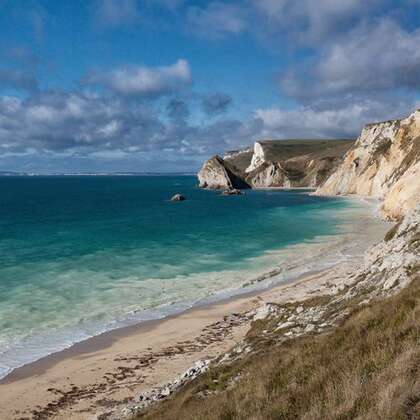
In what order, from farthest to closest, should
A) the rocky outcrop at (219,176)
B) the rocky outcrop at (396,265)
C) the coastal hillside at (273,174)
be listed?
the rocky outcrop at (219,176), the coastal hillside at (273,174), the rocky outcrop at (396,265)

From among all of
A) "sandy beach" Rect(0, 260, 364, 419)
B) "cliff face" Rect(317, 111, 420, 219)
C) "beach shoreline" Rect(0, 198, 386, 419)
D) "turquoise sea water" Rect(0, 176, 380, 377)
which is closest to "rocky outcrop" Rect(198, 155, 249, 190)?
"cliff face" Rect(317, 111, 420, 219)

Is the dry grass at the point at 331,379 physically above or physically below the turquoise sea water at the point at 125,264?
above

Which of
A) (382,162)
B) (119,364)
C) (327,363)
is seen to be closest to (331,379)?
(327,363)

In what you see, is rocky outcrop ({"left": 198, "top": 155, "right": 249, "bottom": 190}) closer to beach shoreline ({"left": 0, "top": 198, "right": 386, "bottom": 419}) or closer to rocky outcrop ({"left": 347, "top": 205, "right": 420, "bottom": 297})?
rocky outcrop ({"left": 347, "top": 205, "right": 420, "bottom": 297})

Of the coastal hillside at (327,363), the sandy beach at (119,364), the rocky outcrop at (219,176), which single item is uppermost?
the rocky outcrop at (219,176)

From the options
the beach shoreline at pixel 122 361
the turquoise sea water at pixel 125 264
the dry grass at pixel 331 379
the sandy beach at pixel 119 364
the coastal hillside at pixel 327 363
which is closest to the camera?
the dry grass at pixel 331 379

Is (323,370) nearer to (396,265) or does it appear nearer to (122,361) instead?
(396,265)

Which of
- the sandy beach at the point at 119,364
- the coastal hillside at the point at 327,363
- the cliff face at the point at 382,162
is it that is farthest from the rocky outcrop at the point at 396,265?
the cliff face at the point at 382,162

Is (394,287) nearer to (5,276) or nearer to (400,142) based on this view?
(5,276)

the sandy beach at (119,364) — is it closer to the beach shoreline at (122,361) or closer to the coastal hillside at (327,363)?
the beach shoreline at (122,361)
